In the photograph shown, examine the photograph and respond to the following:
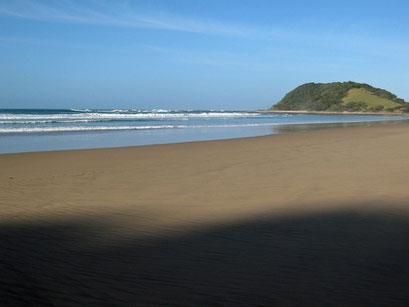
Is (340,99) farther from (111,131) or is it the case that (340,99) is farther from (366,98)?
(111,131)

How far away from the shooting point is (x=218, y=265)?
10.8ft

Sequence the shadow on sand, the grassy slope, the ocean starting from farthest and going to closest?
the grassy slope < the ocean < the shadow on sand

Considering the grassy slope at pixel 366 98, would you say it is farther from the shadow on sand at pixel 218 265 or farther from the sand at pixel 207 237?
the shadow on sand at pixel 218 265

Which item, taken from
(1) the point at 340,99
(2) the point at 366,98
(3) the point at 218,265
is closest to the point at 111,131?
(3) the point at 218,265

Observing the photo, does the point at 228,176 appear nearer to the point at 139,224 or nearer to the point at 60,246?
the point at 139,224

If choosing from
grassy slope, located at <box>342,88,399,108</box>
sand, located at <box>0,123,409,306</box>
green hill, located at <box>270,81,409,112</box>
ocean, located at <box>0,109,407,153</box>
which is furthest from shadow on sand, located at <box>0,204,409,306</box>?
grassy slope, located at <box>342,88,399,108</box>

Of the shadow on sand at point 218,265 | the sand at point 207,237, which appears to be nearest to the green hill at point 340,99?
the sand at point 207,237

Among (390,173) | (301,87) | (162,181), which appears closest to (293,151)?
(390,173)

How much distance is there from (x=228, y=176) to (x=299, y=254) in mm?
4085

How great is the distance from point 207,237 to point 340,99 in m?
122

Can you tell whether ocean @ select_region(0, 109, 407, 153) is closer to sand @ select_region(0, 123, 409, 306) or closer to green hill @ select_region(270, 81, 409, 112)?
sand @ select_region(0, 123, 409, 306)

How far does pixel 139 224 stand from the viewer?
178 inches

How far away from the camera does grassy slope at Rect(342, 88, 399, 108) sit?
10274 cm

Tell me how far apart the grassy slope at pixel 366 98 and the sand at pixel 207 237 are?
10473cm
